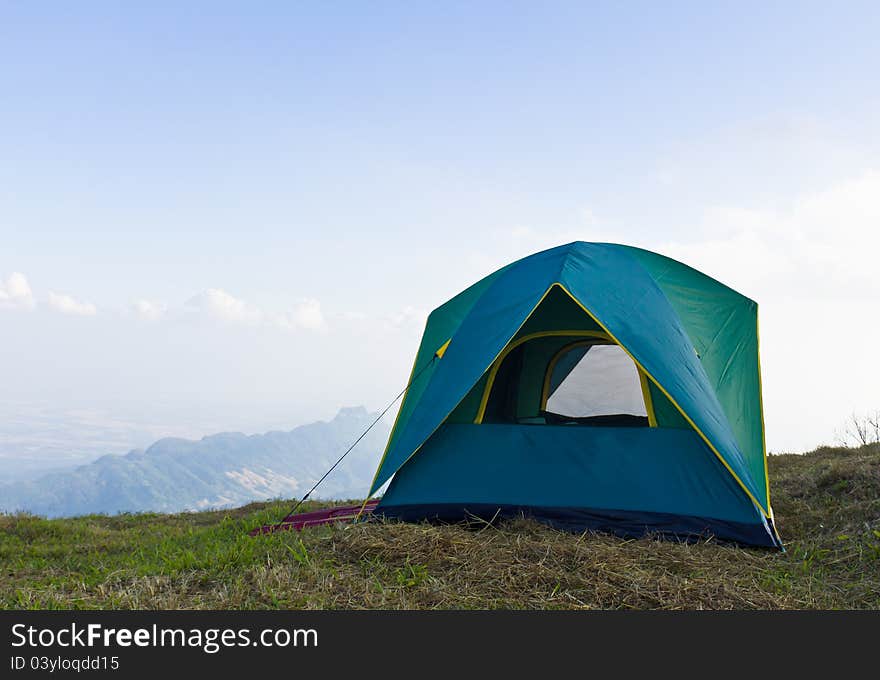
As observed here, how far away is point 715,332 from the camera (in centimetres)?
698

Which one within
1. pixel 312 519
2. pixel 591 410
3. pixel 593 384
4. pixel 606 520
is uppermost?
pixel 593 384

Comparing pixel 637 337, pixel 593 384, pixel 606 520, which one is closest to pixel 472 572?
pixel 606 520

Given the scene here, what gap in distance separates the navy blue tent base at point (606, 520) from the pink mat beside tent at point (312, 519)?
62cm

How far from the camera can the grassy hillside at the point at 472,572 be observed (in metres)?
3.96

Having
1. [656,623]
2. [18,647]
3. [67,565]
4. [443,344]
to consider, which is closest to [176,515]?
[67,565]

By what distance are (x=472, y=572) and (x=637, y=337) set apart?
8.11 ft

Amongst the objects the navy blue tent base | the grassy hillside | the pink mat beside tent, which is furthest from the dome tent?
the pink mat beside tent

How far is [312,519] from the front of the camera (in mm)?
6840

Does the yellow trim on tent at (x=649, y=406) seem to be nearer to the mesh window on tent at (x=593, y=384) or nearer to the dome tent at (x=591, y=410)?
the dome tent at (x=591, y=410)

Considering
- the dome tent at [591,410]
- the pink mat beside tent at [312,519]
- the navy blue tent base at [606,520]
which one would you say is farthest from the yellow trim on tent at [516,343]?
the pink mat beside tent at [312,519]

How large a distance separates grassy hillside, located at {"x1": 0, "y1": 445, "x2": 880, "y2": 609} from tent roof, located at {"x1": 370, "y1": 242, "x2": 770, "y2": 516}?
65 centimetres

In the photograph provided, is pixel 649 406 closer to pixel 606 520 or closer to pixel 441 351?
pixel 606 520

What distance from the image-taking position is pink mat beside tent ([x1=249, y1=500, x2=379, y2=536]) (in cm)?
619

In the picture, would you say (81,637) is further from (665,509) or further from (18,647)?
(665,509)
